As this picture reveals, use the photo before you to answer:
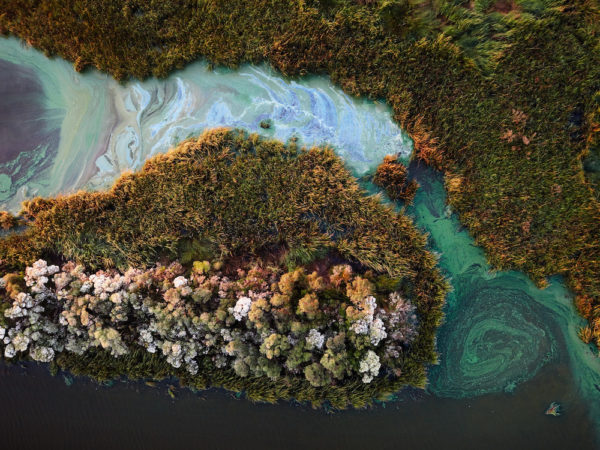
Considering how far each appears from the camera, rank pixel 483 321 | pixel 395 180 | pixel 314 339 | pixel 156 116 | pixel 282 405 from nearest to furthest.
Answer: pixel 314 339
pixel 395 180
pixel 483 321
pixel 282 405
pixel 156 116

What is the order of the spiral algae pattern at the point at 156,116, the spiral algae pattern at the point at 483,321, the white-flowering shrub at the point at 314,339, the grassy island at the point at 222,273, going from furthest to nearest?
the spiral algae pattern at the point at 156,116 → the spiral algae pattern at the point at 483,321 → the grassy island at the point at 222,273 → the white-flowering shrub at the point at 314,339

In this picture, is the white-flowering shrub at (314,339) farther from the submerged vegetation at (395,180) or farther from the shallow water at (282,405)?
the submerged vegetation at (395,180)

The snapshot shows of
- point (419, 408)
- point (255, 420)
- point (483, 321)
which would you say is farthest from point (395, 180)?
point (255, 420)

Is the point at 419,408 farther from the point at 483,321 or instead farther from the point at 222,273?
the point at 222,273

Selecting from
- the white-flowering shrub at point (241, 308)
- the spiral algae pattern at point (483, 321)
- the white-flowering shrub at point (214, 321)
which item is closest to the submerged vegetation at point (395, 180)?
the spiral algae pattern at point (483, 321)

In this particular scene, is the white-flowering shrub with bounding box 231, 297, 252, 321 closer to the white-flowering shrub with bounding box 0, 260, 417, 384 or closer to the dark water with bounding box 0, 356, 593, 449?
the white-flowering shrub with bounding box 0, 260, 417, 384

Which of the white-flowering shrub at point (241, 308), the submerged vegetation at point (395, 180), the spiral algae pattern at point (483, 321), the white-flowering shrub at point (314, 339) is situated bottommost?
the white-flowering shrub at point (314, 339)

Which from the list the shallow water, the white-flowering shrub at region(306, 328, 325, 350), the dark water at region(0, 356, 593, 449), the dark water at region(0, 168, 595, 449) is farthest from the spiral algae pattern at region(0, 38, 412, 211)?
the dark water at region(0, 356, 593, 449)

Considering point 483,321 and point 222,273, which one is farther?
point 483,321
